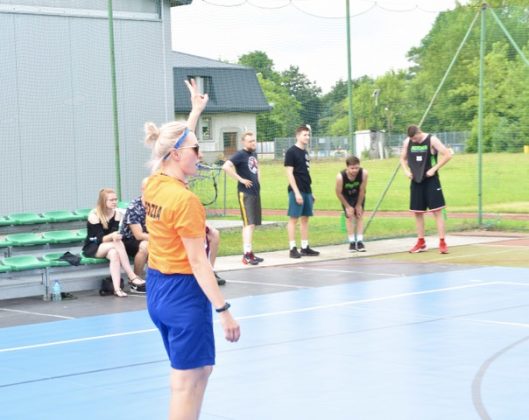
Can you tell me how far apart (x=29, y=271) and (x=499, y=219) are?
11.5 m

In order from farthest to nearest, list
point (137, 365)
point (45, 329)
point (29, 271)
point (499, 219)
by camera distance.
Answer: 1. point (499, 219)
2. point (29, 271)
3. point (45, 329)
4. point (137, 365)

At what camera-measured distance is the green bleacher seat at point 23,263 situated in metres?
11.6

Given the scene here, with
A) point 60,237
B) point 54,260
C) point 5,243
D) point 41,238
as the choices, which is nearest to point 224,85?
point 60,237

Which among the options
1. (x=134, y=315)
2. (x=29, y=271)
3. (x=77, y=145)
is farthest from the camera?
Answer: (x=77, y=145)

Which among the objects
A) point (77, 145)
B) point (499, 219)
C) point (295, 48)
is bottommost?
point (499, 219)

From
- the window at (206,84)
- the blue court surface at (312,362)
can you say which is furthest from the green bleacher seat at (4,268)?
the window at (206,84)

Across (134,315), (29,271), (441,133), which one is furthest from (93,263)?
(441,133)

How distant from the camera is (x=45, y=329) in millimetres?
9867

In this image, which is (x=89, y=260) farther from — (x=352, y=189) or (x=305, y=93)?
(x=305, y=93)

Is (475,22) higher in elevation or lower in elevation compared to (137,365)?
higher

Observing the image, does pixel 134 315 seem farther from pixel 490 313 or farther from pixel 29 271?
pixel 490 313

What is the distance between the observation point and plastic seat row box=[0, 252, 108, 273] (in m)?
11.6

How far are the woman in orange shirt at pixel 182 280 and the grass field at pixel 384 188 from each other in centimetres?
1092

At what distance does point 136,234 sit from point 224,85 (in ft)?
23.7
